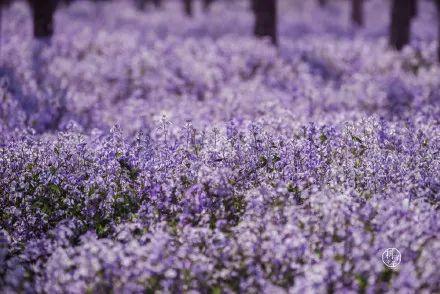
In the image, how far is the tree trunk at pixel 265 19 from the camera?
16.5m

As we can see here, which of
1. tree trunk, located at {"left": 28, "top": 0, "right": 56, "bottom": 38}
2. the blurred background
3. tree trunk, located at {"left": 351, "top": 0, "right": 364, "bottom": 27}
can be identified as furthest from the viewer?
tree trunk, located at {"left": 351, "top": 0, "right": 364, "bottom": 27}

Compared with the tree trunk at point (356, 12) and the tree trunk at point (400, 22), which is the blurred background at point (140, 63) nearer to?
the tree trunk at point (400, 22)

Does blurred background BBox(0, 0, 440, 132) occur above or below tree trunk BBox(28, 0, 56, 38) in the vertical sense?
below

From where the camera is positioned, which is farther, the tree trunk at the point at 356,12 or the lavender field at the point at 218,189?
the tree trunk at the point at 356,12

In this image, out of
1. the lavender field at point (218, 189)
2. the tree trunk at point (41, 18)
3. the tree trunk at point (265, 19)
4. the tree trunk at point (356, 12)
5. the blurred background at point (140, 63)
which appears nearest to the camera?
the lavender field at point (218, 189)

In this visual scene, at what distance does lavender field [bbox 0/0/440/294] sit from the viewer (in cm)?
429

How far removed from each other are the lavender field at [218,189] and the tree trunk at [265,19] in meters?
4.92

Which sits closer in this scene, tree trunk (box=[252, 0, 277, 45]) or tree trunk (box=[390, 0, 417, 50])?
tree trunk (box=[390, 0, 417, 50])

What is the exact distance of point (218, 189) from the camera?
538cm

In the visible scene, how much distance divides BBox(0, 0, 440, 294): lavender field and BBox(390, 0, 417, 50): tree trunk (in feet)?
15.4

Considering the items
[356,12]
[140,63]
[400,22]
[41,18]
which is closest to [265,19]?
[400,22]

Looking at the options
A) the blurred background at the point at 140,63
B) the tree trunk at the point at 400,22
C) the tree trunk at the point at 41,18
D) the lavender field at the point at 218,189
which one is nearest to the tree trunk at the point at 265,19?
the blurred background at the point at 140,63

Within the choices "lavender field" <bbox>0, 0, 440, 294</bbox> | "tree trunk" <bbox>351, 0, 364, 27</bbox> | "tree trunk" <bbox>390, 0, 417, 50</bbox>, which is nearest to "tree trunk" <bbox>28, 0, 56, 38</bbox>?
"lavender field" <bbox>0, 0, 440, 294</bbox>

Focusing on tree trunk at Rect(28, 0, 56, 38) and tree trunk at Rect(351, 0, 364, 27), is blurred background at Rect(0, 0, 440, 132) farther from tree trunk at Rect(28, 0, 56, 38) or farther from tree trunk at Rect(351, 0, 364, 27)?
tree trunk at Rect(351, 0, 364, 27)
